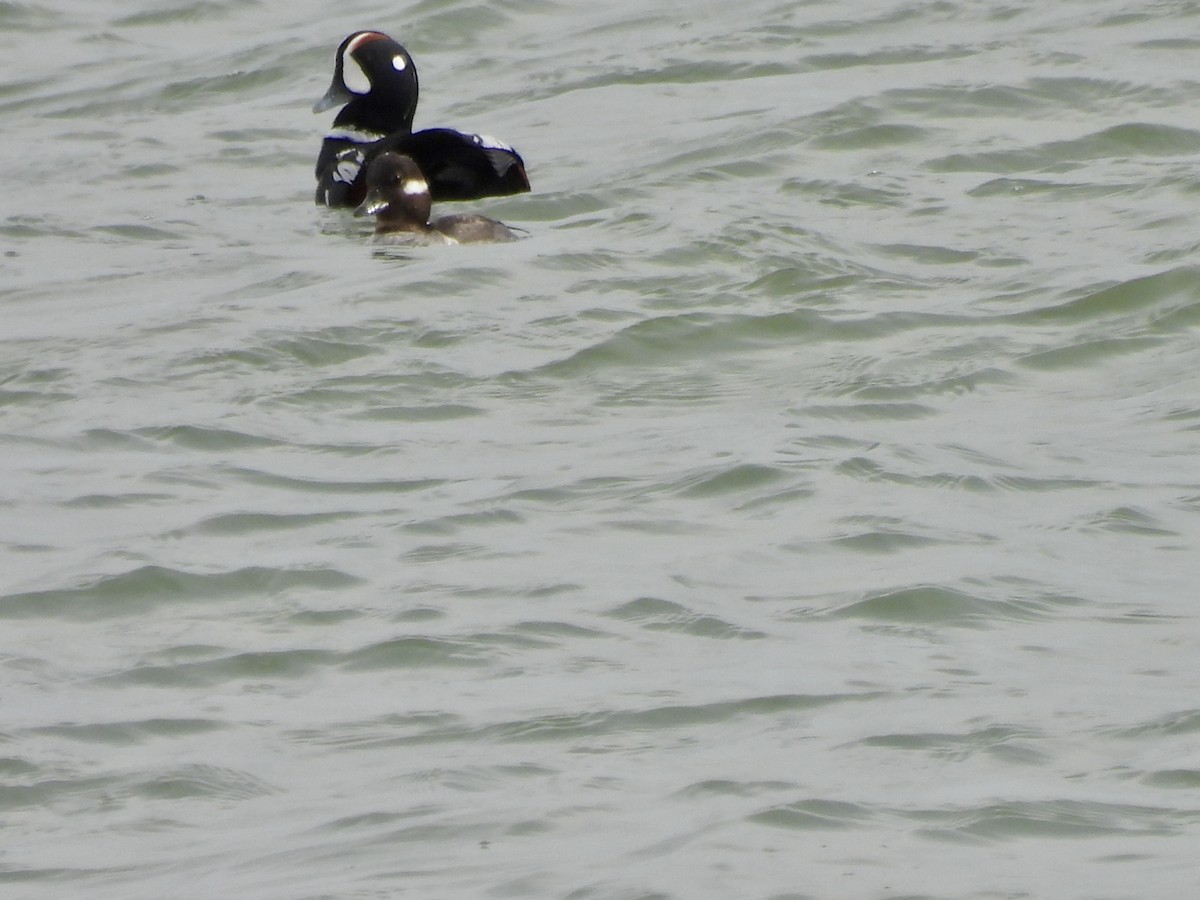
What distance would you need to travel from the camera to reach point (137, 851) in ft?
13.7

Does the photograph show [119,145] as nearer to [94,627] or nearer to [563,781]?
[94,627]

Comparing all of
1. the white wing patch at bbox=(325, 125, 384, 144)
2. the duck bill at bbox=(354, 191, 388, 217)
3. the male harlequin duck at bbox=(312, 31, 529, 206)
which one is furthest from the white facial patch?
the duck bill at bbox=(354, 191, 388, 217)

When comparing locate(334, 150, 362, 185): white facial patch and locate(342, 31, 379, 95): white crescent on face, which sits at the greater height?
locate(342, 31, 379, 95): white crescent on face

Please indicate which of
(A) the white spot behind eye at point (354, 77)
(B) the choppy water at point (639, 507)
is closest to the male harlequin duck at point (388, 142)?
(A) the white spot behind eye at point (354, 77)

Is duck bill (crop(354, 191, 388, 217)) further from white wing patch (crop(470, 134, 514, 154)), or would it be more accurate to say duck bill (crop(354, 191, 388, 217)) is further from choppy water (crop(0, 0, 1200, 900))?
white wing patch (crop(470, 134, 514, 154))

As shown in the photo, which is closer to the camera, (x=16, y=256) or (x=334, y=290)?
(x=334, y=290)

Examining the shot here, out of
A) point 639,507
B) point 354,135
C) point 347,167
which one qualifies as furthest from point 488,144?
point 639,507

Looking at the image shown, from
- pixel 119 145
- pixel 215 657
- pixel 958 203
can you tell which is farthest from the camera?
pixel 119 145

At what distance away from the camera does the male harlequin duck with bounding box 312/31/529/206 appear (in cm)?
1041

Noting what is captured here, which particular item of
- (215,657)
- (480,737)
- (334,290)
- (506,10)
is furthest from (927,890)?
(506,10)

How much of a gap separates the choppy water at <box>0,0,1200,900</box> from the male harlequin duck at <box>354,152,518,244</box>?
0.19 meters

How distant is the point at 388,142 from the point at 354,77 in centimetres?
72

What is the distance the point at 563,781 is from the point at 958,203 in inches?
224

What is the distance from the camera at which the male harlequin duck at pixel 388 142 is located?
10.4m
